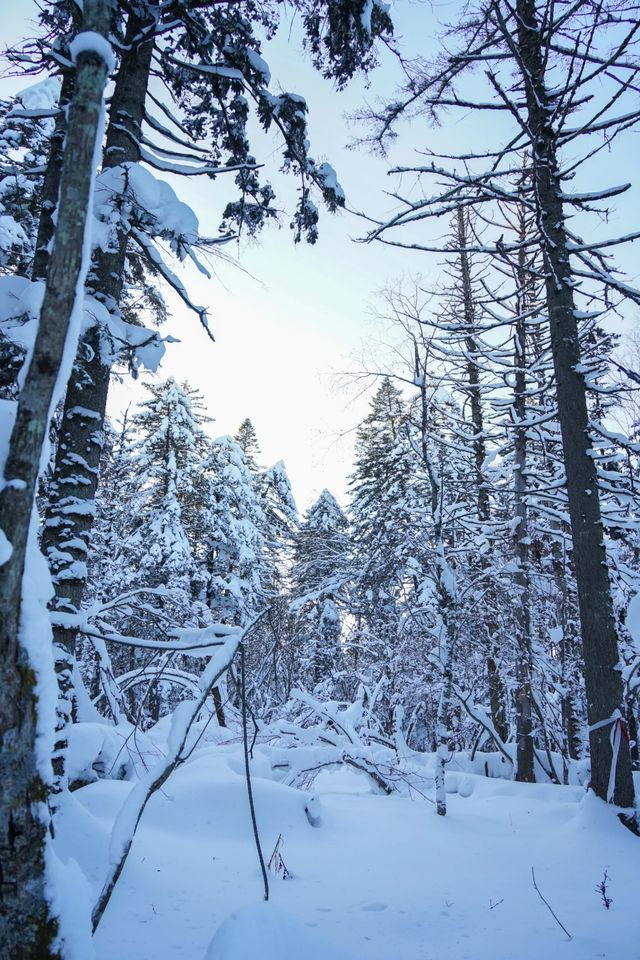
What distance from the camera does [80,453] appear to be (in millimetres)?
4094

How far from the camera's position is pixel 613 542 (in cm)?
1131

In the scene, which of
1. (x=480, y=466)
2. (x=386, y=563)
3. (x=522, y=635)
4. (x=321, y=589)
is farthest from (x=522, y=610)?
(x=321, y=589)

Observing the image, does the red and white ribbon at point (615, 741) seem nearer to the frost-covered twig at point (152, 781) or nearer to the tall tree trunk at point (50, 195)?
the frost-covered twig at point (152, 781)

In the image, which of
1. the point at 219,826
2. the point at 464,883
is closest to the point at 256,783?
the point at 219,826

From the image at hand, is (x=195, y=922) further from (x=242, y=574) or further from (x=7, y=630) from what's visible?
(x=242, y=574)

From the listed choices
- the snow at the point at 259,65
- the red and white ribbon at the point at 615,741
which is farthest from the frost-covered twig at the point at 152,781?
the snow at the point at 259,65

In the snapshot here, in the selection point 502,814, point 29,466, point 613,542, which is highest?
point 613,542

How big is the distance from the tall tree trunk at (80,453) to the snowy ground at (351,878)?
1338 millimetres

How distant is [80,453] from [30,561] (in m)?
2.36

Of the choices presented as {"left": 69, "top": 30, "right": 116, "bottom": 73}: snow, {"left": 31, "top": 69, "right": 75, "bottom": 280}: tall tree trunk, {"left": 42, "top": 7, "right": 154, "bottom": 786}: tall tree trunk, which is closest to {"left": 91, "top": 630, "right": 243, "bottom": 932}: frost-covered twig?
{"left": 42, "top": 7, "right": 154, "bottom": 786}: tall tree trunk

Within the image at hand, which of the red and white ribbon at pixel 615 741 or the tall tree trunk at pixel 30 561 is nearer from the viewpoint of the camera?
the tall tree trunk at pixel 30 561

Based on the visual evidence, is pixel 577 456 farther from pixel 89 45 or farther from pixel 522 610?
pixel 89 45

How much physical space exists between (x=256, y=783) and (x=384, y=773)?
106 inches

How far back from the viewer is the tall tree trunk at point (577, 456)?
5.71m
